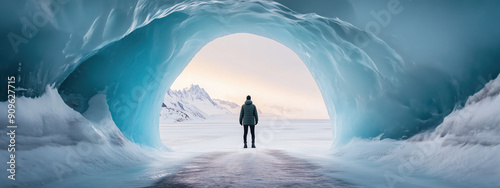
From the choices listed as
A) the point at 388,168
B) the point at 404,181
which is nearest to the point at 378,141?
the point at 388,168

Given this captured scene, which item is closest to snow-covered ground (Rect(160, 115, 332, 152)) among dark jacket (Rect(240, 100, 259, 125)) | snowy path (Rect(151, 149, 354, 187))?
dark jacket (Rect(240, 100, 259, 125))

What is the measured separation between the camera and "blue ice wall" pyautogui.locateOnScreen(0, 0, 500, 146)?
595 cm

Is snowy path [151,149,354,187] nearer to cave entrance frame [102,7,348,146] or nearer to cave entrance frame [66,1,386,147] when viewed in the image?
cave entrance frame [66,1,386,147]

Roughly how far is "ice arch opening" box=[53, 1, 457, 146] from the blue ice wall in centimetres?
3

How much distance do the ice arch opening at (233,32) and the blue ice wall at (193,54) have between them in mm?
31

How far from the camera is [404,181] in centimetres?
528

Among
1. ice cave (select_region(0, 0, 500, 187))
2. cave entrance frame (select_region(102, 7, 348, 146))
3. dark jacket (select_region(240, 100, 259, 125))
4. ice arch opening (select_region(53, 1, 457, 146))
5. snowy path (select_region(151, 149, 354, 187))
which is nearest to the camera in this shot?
snowy path (select_region(151, 149, 354, 187))

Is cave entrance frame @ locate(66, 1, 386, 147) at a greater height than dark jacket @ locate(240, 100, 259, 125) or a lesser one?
greater

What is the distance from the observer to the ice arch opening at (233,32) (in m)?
8.14

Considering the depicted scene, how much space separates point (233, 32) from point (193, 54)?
188 cm

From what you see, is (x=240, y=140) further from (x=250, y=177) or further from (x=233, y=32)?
(x=250, y=177)

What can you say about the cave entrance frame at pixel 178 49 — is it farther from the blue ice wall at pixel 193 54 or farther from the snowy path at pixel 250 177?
the snowy path at pixel 250 177

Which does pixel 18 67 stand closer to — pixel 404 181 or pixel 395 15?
pixel 404 181

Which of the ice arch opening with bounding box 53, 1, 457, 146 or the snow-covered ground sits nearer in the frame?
Answer: the ice arch opening with bounding box 53, 1, 457, 146
